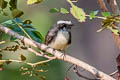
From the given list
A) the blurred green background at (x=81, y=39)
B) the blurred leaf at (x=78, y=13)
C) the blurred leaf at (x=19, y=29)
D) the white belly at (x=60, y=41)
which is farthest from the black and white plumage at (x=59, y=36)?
the blurred green background at (x=81, y=39)

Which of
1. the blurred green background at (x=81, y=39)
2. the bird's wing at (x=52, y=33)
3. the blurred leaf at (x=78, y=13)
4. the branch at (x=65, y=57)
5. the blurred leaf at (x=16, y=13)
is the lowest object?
the blurred green background at (x=81, y=39)

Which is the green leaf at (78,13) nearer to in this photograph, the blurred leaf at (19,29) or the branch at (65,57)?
the branch at (65,57)

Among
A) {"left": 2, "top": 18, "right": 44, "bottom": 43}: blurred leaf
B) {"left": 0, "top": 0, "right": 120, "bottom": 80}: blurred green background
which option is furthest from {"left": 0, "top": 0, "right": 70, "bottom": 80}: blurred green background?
{"left": 2, "top": 18, "right": 44, "bottom": 43}: blurred leaf

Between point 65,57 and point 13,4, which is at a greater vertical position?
point 13,4

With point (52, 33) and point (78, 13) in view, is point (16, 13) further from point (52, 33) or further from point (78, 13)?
point (52, 33)

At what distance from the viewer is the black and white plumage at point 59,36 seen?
1838 mm

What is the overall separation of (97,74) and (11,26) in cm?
34

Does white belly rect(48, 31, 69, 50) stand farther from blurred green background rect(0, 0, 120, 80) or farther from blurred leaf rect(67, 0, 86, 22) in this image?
blurred green background rect(0, 0, 120, 80)

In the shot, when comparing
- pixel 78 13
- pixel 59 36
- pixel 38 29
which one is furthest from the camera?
pixel 38 29

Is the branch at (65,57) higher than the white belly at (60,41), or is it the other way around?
the branch at (65,57)

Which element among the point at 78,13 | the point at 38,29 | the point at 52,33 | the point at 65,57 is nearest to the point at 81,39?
the point at 38,29

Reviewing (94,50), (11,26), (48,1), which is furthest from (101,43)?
(11,26)

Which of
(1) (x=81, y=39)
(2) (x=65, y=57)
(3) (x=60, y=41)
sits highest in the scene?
(2) (x=65, y=57)

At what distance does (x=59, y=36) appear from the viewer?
6.06 feet
